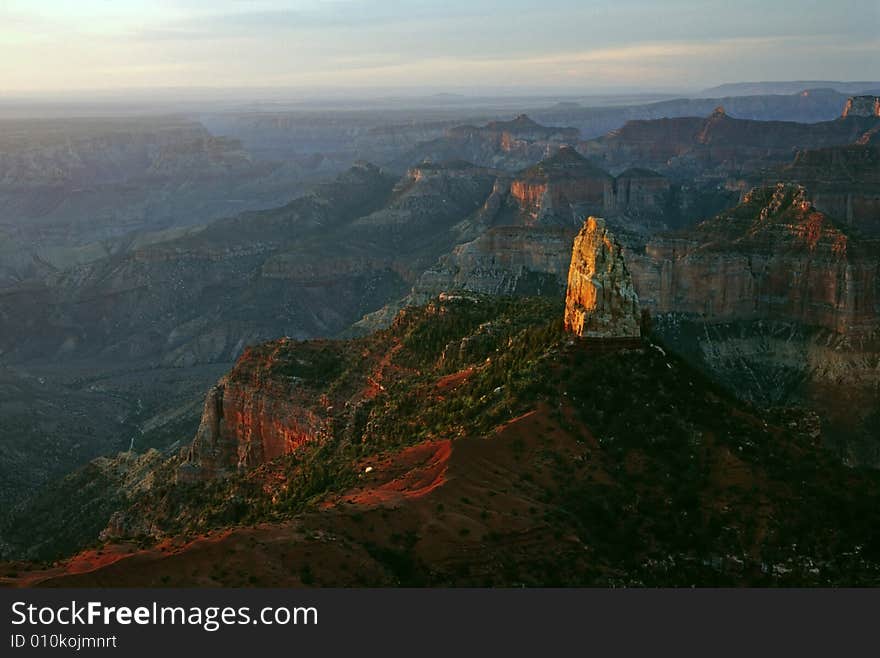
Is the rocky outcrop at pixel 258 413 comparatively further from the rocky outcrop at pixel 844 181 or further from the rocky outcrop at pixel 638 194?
the rocky outcrop at pixel 638 194

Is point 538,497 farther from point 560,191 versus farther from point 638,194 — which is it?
point 638,194

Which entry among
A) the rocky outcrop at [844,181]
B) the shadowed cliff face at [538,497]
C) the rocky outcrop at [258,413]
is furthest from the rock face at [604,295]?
the rocky outcrop at [844,181]

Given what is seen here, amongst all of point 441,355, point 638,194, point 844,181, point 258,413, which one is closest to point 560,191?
point 638,194

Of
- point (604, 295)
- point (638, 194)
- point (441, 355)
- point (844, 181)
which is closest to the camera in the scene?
point (604, 295)

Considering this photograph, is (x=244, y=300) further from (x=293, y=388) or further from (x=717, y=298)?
(x=293, y=388)

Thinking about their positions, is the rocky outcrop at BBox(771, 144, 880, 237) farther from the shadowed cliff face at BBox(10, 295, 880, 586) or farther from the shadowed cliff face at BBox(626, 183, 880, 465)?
the shadowed cliff face at BBox(10, 295, 880, 586)

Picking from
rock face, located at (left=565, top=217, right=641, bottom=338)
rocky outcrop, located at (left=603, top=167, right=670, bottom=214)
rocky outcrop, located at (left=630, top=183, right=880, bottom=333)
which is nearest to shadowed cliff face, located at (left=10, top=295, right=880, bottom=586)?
rock face, located at (left=565, top=217, right=641, bottom=338)

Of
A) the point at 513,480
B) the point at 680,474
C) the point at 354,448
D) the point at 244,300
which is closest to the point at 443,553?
the point at 513,480

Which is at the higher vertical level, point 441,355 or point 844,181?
point 844,181
